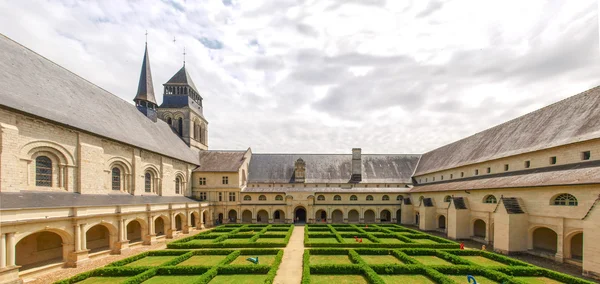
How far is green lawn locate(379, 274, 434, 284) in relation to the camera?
1502 cm

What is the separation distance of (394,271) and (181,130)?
4081 cm

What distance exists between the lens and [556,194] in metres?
19.5

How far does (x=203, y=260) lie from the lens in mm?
19469

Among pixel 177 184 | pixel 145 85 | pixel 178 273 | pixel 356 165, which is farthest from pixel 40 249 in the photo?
pixel 356 165

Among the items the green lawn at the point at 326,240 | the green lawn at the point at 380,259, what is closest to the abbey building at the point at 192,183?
the green lawn at the point at 380,259

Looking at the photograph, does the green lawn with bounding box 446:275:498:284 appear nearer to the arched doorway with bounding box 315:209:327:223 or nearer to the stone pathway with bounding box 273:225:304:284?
the stone pathway with bounding box 273:225:304:284

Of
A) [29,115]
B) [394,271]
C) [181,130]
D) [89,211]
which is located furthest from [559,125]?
[181,130]

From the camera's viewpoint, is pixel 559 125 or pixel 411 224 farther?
pixel 411 224

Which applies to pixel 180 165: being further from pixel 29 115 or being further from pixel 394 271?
pixel 394 271

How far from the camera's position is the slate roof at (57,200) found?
606 inches

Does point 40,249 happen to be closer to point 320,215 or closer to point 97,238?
point 97,238

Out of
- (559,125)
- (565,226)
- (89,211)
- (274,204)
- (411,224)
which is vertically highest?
(559,125)

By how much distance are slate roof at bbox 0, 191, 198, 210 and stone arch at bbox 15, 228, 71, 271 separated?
1.97m

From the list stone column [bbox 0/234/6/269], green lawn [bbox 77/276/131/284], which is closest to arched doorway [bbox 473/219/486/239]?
green lawn [bbox 77/276/131/284]
